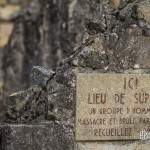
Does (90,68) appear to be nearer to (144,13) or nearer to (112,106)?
(112,106)

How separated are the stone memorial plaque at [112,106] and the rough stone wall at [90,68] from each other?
61 millimetres

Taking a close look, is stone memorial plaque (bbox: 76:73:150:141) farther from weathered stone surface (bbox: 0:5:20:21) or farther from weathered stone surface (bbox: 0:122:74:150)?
weathered stone surface (bbox: 0:5:20:21)

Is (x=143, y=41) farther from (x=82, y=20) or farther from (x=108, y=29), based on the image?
(x=82, y=20)

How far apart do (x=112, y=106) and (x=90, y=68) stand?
38cm

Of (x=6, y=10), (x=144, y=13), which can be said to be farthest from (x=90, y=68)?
(x=6, y=10)

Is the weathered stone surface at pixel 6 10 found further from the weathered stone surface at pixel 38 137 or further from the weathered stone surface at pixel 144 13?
the weathered stone surface at pixel 38 137

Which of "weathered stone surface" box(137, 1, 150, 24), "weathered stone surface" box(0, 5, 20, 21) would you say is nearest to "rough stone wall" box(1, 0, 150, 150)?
"weathered stone surface" box(137, 1, 150, 24)

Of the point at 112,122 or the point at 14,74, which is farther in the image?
the point at 14,74

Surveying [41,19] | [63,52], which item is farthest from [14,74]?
[63,52]

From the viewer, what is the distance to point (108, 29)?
7559 mm

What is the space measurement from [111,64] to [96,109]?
1.37 ft

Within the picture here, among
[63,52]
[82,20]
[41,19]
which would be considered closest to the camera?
[82,20]

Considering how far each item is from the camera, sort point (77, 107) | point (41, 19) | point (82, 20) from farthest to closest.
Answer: point (41, 19) < point (82, 20) < point (77, 107)

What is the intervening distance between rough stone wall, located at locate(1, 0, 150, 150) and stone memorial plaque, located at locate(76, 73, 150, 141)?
61 mm
